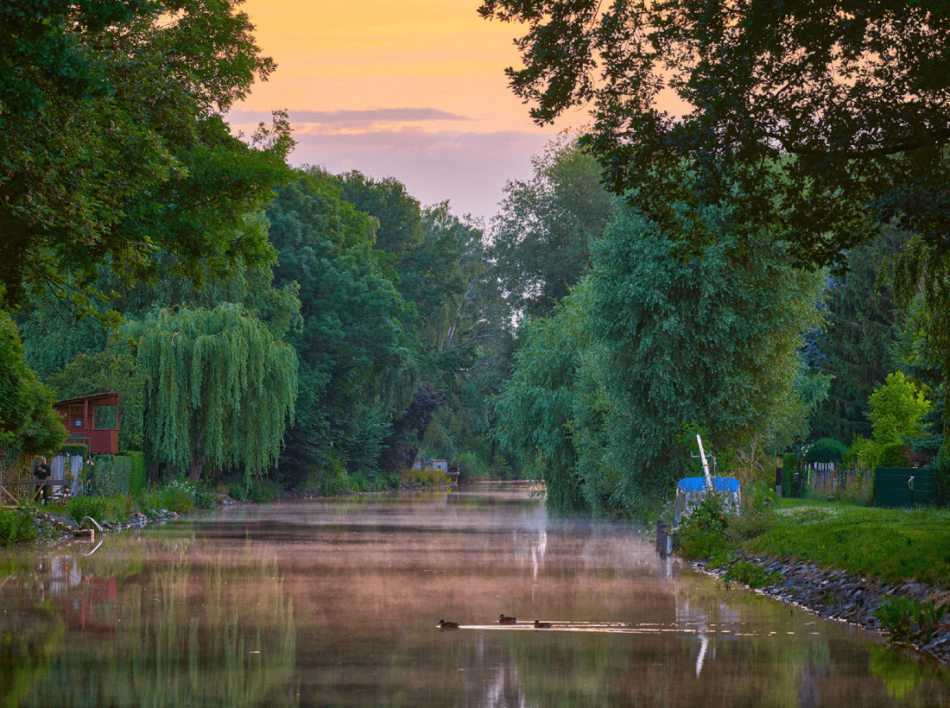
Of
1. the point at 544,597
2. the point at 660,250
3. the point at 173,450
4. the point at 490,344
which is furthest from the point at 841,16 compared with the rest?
the point at 490,344

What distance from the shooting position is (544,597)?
17031mm

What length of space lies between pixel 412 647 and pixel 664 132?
676 cm

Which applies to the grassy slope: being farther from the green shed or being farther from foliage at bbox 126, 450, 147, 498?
foliage at bbox 126, 450, 147, 498

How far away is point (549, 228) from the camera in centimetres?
6575

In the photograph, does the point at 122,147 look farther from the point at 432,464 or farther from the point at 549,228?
the point at 432,464

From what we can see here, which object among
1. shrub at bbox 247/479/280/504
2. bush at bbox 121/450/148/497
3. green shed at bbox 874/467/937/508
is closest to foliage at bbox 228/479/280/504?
shrub at bbox 247/479/280/504

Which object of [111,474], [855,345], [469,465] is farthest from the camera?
[469,465]

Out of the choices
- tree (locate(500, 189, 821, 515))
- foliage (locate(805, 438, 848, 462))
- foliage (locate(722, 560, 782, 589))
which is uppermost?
tree (locate(500, 189, 821, 515))

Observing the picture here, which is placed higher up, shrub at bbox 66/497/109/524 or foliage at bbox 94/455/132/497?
foliage at bbox 94/455/132/497

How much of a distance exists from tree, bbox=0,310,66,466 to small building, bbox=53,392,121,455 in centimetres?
873

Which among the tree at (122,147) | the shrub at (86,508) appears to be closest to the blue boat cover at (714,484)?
the tree at (122,147)

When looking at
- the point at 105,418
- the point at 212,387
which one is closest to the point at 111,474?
the point at 105,418

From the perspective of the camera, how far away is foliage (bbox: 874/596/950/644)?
12898 mm

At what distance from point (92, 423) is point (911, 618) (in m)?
32.2
